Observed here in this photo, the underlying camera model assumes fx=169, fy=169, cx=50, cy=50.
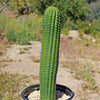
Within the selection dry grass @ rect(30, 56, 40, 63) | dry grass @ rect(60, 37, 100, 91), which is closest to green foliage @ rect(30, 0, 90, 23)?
dry grass @ rect(60, 37, 100, 91)

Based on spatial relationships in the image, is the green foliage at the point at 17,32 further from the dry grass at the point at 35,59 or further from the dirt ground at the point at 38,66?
the dry grass at the point at 35,59

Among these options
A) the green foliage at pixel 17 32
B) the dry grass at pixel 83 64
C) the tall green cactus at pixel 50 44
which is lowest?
the dry grass at pixel 83 64

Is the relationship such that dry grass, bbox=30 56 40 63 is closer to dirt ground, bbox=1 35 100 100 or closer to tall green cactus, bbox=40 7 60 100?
dirt ground, bbox=1 35 100 100

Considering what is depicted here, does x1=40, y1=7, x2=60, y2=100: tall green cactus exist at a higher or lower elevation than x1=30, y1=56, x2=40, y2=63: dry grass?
higher

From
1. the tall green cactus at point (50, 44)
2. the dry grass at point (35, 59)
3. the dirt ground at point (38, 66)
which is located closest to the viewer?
the tall green cactus at point (50, 44)

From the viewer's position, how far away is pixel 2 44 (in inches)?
313

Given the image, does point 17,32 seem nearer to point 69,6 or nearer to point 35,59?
point 35,59

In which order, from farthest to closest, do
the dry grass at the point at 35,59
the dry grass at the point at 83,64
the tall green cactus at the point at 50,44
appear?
the dry grass at the point at 35,59, the dry grass at the point at 83,64, the tall green cactus at the point at 50,44

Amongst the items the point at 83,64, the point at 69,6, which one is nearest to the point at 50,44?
the point at 83,64

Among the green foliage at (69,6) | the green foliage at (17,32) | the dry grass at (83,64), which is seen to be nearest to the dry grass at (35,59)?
the dry grass at (83,64)

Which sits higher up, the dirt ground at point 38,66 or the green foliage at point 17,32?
the green foliage at point 17,32

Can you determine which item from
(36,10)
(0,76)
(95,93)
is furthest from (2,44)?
(36,10)

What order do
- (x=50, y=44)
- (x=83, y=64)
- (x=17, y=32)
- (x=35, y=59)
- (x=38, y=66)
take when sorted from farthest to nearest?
(x=17, y=32) → (x=35, y=59) → (x=83, y=64) → (x=38, y=66) → (x=50, y=44)

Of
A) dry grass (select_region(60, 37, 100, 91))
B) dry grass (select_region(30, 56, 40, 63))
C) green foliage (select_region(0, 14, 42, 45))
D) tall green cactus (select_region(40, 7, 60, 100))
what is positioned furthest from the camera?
green foliage (select_region(0, 14, 42, 45))
